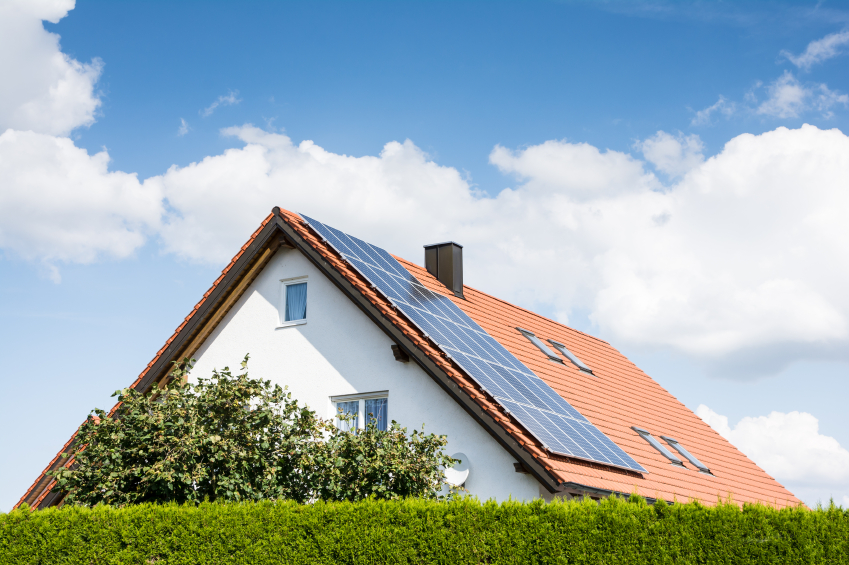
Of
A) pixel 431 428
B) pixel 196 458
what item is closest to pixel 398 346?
pixel 431 428

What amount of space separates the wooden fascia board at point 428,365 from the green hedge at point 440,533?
2.59m

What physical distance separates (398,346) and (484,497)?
341 cm

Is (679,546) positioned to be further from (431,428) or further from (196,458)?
(196,458)

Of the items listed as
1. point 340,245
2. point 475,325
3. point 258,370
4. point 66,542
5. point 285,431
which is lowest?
point 66,542

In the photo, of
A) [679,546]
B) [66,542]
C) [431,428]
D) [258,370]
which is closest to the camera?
[679,546]

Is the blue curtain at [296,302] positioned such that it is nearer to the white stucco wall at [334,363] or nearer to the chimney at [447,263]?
the white stucco wall at [334,363]

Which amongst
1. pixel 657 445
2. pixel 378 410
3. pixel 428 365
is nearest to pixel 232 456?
pixel 378 410

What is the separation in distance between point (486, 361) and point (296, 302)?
462 centimetres

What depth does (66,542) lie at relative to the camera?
12.0 m

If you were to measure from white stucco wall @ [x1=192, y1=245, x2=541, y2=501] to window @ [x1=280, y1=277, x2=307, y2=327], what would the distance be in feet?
0.44

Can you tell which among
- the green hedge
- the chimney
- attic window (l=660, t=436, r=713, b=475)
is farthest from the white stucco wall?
attic window (l=660, t=436, r=713, b=475)

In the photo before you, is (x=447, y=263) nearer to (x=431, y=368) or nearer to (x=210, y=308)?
(x=210, y=308)

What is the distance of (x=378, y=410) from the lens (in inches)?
618

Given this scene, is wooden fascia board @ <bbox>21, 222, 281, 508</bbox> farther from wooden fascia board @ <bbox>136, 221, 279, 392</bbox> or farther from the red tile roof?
the red tile roof
